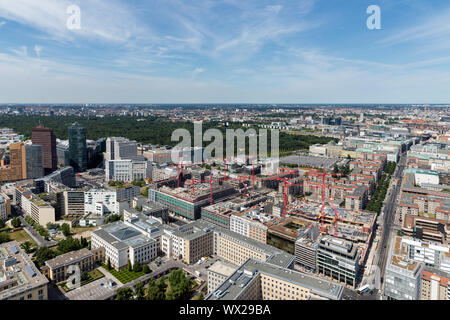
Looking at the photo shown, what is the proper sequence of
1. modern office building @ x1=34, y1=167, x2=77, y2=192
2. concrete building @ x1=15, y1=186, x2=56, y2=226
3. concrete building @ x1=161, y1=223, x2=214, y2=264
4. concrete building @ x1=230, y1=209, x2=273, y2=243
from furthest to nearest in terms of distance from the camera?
modern office building @ x1=34, y1=167, x2=77, y2=192
concrete building @ x1=15, y1=186, x2=56, y2=226
concrete building @ x1=230, y1=209, x2=273, y2=243
concrete building @ x1=161, y1=223, x2=214, y2=264

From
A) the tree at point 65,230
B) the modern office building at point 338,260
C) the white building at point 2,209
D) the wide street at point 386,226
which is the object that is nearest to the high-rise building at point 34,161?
the white building at point 2,209

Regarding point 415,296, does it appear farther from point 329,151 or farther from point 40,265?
point 329,151

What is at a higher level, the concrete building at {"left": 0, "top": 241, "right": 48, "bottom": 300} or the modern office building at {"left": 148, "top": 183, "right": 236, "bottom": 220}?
the modern office building at {"left": 148, "top": 183, "right": 236, "bottom": 220}

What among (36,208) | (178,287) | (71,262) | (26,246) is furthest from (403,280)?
(36,208)

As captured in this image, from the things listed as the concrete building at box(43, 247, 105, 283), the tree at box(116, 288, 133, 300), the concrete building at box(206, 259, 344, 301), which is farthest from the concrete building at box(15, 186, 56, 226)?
the concrete building at box(206, 259, 344, 301)

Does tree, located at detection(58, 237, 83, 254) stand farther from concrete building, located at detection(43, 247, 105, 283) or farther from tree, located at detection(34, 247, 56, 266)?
concrete building, located at detection(43, 247, 105, 283)
